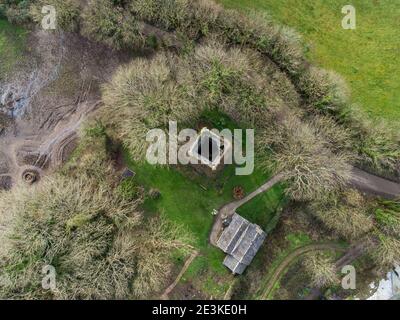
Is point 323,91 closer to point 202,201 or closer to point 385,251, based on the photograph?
point 202,201

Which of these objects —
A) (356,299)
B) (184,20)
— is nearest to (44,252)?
(184,20)

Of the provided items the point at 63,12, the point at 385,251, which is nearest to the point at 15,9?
the point at 63,12

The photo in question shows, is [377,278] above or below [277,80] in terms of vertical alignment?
below

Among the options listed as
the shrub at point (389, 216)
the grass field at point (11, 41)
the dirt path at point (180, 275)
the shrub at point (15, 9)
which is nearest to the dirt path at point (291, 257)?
the shrub at point (389, 216)

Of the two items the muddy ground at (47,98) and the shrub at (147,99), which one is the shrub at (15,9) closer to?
the muddy ground at (47,98)

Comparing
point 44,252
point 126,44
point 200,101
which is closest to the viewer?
point 44,252

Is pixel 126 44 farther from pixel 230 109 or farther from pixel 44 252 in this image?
pixel 44 252
